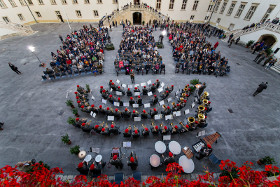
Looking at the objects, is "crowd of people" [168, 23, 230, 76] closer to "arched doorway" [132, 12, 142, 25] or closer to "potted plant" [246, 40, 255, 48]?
"potted plant" [246, 40, 255, 48]

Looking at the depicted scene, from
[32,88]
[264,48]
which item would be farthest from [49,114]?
[264,48]

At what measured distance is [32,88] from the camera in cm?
1608

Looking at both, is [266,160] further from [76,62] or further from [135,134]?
[76,62]

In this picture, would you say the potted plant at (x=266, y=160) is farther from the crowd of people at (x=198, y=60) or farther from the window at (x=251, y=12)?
the window at (x=251, y=12)

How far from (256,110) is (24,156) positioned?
2271cm

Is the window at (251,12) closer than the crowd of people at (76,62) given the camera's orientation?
No

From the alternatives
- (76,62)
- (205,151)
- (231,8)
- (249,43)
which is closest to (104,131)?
(205,151)

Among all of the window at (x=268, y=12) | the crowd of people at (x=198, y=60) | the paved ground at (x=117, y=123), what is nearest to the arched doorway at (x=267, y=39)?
the window at (x=268, y=12)

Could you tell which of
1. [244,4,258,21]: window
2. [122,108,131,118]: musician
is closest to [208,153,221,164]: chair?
[122,108,131,118]: musician

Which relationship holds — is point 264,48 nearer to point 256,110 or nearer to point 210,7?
point 256,110

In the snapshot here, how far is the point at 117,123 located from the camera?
12.0 m

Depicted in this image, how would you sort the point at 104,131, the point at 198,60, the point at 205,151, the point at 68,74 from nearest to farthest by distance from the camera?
the point at 205,151 < the point at 104,131 < the point at 68,74 < the point at 198,60

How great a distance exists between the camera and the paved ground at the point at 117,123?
996 cm

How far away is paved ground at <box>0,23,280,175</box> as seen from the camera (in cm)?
996
